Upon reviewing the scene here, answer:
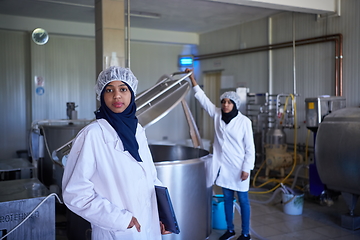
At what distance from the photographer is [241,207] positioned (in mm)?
3480

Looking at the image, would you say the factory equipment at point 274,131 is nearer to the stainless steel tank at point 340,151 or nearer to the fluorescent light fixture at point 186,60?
the stainless steel tank at point 340,151

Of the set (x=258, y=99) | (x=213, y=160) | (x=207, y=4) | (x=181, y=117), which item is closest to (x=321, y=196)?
(x=213, y=160)

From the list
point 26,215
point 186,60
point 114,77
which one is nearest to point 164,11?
point 186,60

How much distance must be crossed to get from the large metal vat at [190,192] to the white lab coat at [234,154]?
0.17m

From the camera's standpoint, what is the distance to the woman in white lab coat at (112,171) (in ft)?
5.03

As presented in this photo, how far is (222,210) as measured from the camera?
3.86 meters

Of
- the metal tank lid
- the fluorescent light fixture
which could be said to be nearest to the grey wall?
the fluorescent light fixture

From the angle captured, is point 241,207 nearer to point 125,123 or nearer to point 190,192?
point 190,192

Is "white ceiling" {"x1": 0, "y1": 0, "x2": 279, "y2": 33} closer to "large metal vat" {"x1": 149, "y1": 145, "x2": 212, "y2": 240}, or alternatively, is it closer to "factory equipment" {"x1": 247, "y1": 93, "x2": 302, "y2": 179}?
"factory equipment" {"x1": 247, "y1": 93, "x2": 302, "y2": 179}

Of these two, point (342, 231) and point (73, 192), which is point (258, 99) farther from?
point (73, 192)

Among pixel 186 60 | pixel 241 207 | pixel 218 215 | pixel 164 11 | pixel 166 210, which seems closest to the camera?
pixel 166 210

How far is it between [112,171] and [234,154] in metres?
2.06

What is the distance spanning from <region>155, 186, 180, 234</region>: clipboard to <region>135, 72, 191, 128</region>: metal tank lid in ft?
3.92

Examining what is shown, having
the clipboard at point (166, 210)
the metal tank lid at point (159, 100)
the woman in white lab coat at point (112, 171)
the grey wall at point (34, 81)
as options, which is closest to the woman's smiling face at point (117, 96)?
the woman in white lab coat at point (112, 171)
